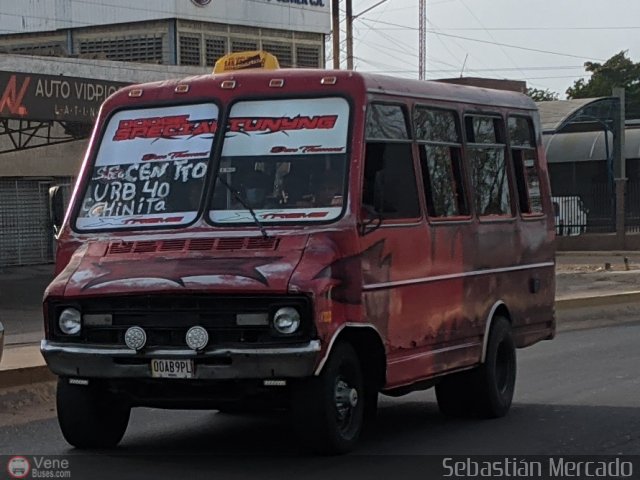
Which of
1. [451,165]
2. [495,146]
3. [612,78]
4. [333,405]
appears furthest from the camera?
[612,78]

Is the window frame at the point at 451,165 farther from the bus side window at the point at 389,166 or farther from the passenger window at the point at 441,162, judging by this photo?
the bus side window at the point at 389,166

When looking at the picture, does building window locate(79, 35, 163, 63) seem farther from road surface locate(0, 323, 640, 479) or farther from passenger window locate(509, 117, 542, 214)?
road surface locate(0, 323, 640, 479)

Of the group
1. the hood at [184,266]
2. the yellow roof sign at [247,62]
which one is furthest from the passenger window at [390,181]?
the yellow roof sign at [247,62]

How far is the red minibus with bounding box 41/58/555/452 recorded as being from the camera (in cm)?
795

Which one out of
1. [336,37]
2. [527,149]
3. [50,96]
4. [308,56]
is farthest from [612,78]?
[527,149]

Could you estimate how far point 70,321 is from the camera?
831 centimetres

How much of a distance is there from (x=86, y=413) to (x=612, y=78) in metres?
80.6

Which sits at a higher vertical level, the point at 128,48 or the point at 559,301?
the point at 128,48

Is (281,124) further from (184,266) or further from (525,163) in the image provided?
(525,163)

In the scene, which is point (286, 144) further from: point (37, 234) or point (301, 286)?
point (37, 234)

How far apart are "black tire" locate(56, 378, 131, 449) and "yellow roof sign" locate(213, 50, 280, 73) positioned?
134 inches

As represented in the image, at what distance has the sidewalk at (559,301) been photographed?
12.4 metres

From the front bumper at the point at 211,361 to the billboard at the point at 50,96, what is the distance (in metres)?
16.3

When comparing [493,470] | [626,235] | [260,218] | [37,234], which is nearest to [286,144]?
[260,218]
